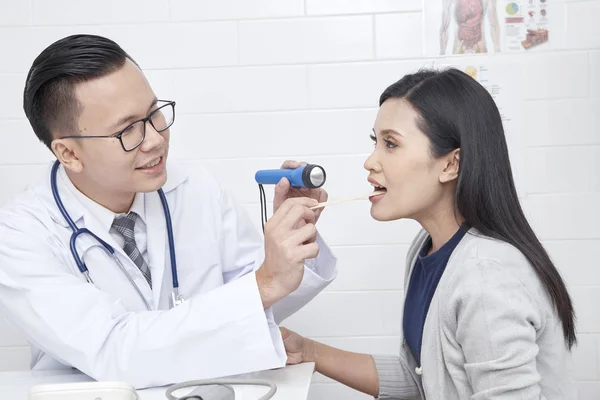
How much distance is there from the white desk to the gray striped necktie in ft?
0.90

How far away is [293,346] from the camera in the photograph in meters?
1.64

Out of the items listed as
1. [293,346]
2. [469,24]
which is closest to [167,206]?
[293,346]

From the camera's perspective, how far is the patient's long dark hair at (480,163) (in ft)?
4.94

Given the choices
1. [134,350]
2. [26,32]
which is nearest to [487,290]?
[134,350]

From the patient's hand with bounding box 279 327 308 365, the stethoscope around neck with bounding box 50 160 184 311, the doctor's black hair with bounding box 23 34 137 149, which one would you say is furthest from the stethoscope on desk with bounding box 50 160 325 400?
the patient's hand with bounding box 279 327 308 365

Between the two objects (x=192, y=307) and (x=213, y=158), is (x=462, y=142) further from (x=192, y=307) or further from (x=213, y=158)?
(x=213, y=158)

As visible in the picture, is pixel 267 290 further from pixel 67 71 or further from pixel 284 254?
pixel 67 71

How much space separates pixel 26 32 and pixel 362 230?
127 cm

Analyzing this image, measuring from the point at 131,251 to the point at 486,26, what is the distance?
1352 millimetres

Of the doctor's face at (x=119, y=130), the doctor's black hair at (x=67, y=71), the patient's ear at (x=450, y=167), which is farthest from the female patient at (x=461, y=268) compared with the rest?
A: the doctor's black hair at (x=67, y=71)

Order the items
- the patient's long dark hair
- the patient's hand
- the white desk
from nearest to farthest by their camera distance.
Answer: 1. the white desk
2. the patient's long dark hair
3. the patient's hand

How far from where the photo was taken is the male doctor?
1.39 meters

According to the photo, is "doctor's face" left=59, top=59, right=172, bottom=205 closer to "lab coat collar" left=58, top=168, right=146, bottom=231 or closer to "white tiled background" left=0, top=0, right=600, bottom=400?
"lab coat collar" left=58, top=168, right=146, bottom=231

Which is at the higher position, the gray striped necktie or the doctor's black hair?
the doctor's black hair
